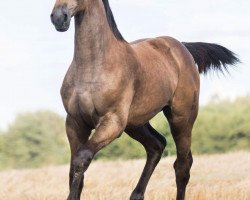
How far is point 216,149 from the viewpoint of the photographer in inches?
1200

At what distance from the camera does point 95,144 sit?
6.02 m

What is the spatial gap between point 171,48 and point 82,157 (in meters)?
2.66

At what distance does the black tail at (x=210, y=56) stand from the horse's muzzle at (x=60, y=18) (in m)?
3.54

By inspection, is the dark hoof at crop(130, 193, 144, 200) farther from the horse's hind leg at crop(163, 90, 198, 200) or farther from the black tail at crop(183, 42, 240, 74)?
the black tail at crop(183, 42, 240, 74)

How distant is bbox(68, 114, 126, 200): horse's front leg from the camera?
234 inches

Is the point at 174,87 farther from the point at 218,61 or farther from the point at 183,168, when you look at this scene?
the point at 218,61

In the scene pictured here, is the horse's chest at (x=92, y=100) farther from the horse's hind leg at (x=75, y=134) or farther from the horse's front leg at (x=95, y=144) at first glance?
the horse's hind leg at (x=75, y=134)

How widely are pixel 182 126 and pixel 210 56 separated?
157cm

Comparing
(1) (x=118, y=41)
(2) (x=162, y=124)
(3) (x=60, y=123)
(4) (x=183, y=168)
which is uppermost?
(1) (x=118, y=41)

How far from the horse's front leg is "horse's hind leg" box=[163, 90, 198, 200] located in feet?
5.55

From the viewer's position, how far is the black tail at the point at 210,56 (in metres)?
9.02

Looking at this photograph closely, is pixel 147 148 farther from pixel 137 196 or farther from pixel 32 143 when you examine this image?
pixel 32 143

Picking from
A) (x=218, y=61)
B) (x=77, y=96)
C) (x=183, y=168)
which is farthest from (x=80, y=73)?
(x=218, y=61)

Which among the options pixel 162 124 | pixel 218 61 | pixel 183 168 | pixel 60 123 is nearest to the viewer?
pixel 183 168
